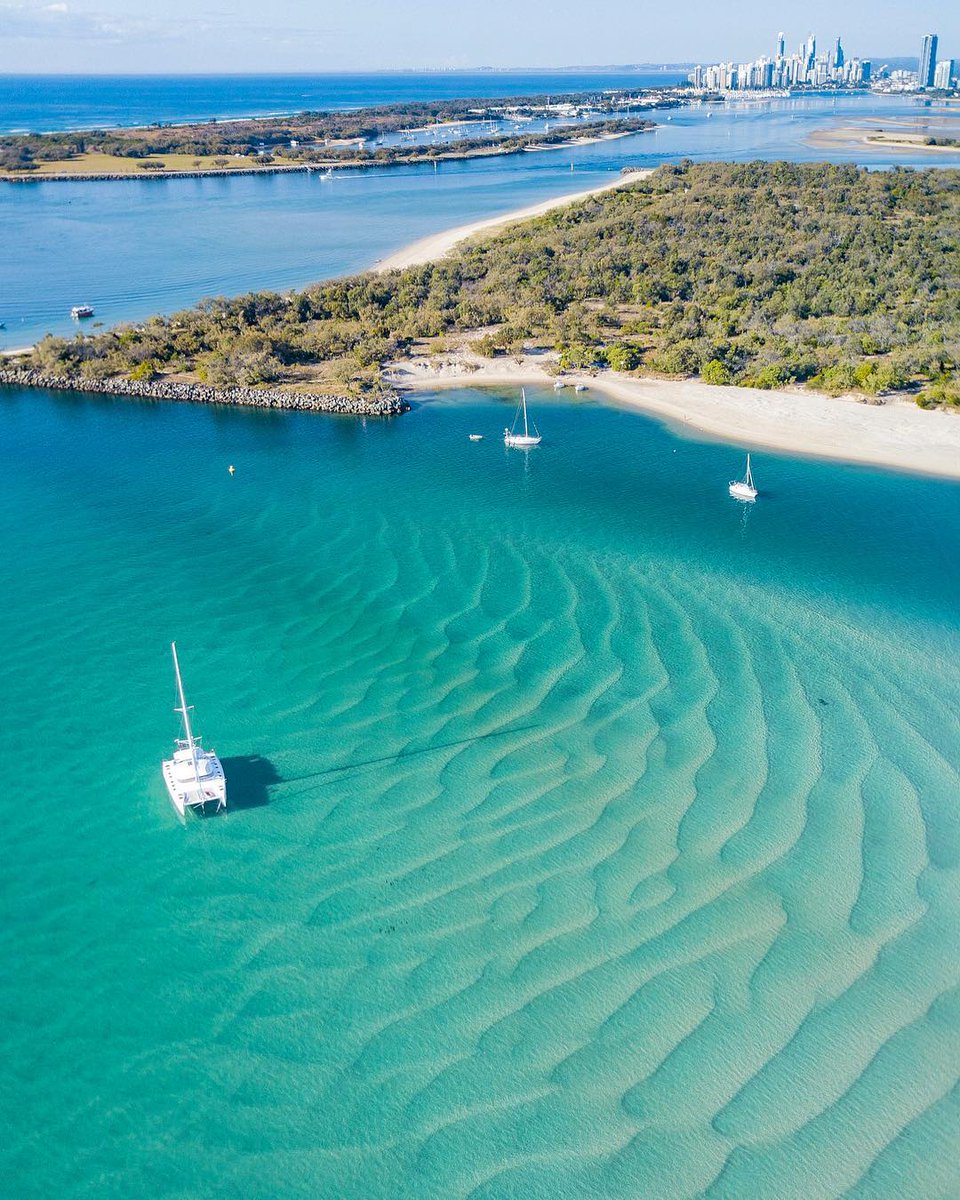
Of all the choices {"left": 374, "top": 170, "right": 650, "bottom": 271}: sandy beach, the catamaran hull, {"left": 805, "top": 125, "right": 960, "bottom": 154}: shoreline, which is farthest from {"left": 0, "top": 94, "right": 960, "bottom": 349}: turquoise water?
the catamaran hull

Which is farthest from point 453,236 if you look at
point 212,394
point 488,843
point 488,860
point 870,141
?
point 870,141

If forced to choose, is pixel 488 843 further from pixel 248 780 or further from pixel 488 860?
pixel 248 780

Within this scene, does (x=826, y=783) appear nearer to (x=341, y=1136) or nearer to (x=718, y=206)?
(x=341, y=1136)

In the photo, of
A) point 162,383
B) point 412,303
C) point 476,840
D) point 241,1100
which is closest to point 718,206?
point 412,303

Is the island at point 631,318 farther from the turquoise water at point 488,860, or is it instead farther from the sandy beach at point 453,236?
the turquoise water at point 488,860

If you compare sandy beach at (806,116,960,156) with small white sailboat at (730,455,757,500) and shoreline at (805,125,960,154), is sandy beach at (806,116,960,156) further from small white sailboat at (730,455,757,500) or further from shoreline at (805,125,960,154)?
small white sailboat at (730,455,757,500)
